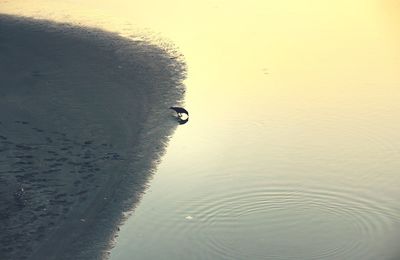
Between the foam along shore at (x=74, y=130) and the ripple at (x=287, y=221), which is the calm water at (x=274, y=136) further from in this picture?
the foam along shore at (x=74, y=130)

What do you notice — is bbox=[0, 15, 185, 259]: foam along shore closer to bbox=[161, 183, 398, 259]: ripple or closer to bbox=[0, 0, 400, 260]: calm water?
bbox=[0, 0, 400, 260]: calm water

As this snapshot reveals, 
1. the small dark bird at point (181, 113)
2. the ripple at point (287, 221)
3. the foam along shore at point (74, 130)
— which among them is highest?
the ripple at point (287, 221)

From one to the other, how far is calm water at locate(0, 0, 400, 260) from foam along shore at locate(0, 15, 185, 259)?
0.50 meters

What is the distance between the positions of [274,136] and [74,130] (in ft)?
12.1

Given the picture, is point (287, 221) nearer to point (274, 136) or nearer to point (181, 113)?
point (274, 136)

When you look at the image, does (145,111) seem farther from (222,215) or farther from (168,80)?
(222,215)

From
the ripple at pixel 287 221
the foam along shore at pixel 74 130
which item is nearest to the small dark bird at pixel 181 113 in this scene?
the foam along shore at pixel 74 130

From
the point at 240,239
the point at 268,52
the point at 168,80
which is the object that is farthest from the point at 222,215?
the point at 268,52

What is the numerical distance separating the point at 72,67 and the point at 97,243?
7490 millimetres

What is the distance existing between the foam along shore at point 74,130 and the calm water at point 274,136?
501 mm

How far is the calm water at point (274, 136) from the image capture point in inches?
358

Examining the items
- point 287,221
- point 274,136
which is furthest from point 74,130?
point 287,221

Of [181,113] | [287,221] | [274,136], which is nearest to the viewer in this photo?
[287,221]

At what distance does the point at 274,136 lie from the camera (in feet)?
40.5
